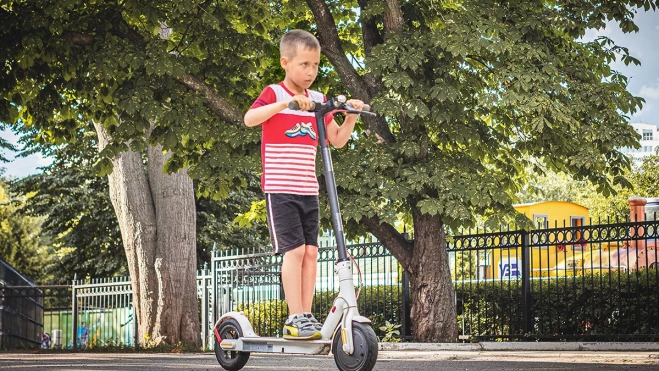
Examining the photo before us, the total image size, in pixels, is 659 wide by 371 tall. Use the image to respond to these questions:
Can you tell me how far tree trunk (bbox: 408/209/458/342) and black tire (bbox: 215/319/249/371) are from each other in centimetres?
648

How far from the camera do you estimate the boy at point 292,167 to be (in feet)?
16.8

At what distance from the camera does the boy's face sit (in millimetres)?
5117

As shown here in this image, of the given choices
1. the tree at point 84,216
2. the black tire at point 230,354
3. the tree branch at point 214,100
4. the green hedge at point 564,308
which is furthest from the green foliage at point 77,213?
the black tire at point 230,354

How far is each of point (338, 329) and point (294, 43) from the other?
63.6 inches

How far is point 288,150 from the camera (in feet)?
16.9

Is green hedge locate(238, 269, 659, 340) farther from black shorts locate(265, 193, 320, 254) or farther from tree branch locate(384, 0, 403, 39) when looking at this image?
black shorts locate(265, 193, 320, 254)

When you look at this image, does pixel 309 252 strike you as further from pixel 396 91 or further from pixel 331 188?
pixel 396 91

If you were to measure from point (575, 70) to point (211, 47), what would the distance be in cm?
495

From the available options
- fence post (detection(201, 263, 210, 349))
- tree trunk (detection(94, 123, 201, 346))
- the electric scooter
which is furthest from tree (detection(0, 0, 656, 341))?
the electric scooter

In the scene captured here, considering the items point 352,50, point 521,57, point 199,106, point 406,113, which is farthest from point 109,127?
point 521,57

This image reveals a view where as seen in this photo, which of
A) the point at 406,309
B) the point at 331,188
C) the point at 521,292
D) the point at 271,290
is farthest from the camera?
the point at 271,290

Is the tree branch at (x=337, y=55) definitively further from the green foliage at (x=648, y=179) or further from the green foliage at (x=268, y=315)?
the green foliage at (x=648, y=179)

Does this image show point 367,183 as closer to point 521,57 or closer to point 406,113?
point 406,113

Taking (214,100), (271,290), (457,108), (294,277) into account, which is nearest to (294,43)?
(294,277)
